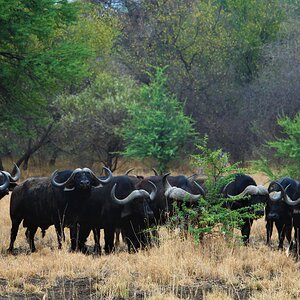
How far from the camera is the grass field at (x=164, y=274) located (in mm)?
8203

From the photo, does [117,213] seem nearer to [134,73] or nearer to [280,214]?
[280,214]

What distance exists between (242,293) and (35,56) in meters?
15.2

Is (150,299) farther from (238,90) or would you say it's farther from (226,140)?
(238,90)

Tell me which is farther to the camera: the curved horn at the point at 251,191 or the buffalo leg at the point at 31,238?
the curved horn at the point at 251,191

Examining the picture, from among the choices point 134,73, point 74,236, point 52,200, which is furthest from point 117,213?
point 134,73

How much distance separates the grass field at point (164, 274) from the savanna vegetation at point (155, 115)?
3cm

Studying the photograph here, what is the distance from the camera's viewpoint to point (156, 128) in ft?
90.3

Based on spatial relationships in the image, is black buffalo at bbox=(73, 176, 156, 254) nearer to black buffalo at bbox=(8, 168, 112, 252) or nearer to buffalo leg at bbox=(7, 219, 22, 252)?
black buffalo at bbox=(8, 168, 112, 252)

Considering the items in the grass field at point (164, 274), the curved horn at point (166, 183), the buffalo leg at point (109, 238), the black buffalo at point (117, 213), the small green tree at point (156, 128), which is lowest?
the grass field at point (164, 274)

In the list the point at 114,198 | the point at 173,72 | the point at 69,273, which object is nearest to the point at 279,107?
the point at 173,72

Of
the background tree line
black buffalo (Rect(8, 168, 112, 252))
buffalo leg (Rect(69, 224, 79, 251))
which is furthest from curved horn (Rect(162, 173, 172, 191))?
the background tree line

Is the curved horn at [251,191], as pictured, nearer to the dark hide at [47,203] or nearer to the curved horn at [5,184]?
the dark hide at [47,203]

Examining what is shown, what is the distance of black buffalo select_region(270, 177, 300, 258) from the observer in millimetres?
11500

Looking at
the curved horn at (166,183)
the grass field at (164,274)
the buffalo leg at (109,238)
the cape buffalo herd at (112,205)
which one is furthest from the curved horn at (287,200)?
the buffalo leg at (109,238)
